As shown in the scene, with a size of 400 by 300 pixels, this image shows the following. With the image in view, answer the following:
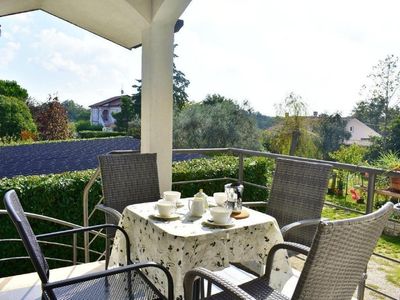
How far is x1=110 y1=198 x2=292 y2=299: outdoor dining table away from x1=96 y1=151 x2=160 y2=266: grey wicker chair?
16.0 inches

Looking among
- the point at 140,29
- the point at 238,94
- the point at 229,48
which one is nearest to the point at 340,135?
the point at 238,94

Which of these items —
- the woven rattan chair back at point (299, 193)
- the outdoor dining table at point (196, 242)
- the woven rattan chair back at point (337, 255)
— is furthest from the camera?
the woven rattan chair back at point (299, 193)

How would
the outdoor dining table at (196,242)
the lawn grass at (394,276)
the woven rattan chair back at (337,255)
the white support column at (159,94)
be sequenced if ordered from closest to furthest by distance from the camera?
the woven rattan chair back at (337,255) → the outdoor dining table at (196,242) → the white support column at (159,94) → the lawn grass at (394,276)

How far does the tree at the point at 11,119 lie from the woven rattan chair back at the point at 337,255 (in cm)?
1595

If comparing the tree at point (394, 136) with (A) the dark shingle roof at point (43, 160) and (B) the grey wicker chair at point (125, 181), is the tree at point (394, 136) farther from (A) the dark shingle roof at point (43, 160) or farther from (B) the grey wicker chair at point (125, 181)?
(B) the grey wicker chair at point (125, 181)

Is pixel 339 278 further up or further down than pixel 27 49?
further down

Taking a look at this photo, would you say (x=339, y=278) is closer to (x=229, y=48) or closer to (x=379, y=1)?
(x=379, y=1)

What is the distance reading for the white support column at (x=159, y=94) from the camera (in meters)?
3.07

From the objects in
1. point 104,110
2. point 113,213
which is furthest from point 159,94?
point 104,110

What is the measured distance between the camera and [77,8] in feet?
11.0

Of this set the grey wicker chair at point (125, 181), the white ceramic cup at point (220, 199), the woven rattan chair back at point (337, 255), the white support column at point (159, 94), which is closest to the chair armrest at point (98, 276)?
the woven rattan chair back at point (337, 255)

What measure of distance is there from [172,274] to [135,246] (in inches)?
19.9

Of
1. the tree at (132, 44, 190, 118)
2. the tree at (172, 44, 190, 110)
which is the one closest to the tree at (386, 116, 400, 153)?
the tree at (132, 44, 190, 118)

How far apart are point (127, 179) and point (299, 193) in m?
1.22
